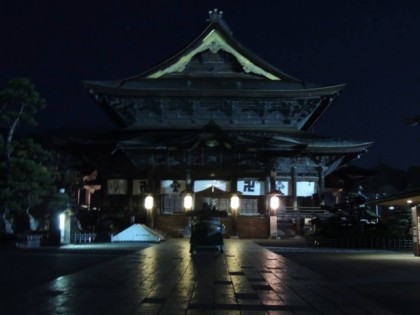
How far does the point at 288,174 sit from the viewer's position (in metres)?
42.0

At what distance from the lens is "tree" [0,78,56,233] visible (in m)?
28.1

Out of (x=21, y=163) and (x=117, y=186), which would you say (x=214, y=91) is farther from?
(x=21, y=163)

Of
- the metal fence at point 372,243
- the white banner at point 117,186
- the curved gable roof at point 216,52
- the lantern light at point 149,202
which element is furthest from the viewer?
the curved gable roof at point 216,52

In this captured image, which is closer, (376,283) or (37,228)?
(376,283)

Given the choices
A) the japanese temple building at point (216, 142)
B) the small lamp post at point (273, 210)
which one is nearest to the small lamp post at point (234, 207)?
the japanese temple building at point (216, 142)

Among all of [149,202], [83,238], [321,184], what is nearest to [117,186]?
[149,202]

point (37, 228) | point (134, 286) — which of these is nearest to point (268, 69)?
point (37, 228)

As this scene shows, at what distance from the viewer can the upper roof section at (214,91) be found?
43.1 meters

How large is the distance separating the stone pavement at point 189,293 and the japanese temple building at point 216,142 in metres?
21.7

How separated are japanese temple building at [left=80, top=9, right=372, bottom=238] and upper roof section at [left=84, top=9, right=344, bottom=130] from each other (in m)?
0.09

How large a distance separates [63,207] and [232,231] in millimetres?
12919

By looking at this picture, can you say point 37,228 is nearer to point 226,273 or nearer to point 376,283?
point 226,273

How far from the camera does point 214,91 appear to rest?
42.9 metres

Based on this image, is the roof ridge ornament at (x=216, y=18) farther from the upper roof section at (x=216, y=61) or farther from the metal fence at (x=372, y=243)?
the metal fence at (x=372, y=243)
